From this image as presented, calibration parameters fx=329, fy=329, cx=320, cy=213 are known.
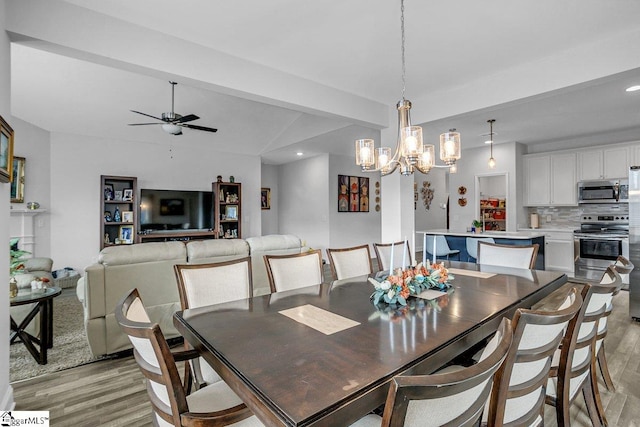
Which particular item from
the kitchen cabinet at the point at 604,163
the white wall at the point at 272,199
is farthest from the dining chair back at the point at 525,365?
the white wall at the point at 272,199

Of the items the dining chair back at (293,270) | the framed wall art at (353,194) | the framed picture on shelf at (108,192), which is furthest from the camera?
the framed wall art at (353,194)

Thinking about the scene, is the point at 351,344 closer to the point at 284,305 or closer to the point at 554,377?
the point at 284,305

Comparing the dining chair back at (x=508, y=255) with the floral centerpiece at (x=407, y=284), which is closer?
the floral centerpiece at (x=407, y=284)

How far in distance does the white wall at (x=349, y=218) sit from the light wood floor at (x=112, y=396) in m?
5.30

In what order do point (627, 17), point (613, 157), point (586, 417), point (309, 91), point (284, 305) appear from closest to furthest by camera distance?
point (284, 305) < point (586, 417) < point (627, 17) < point (309, 91) < point (613, 157)

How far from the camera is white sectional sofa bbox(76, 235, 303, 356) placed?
8.68 feet

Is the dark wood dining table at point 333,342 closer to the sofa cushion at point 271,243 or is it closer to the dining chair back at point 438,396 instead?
the dining chair back at point 438,396

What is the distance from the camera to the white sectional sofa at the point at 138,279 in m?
2.64

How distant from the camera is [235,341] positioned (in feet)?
4.31

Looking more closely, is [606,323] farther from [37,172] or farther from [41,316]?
[37,172]

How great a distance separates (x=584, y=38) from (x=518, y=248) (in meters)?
1.83

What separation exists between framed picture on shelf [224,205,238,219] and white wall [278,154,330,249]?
178 cm

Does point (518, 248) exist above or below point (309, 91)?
below

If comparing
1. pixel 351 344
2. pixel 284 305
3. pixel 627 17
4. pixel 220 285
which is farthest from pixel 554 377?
pixel 627 17
